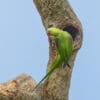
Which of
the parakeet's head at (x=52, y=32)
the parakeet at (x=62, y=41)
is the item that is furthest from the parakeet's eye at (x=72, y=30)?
the parakeet's head at (x=52, y=32)

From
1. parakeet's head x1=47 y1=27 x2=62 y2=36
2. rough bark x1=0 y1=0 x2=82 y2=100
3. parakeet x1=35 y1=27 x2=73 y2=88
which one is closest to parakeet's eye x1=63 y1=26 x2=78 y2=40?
rough bark x1=0 y1=0 x2=82 y2=100

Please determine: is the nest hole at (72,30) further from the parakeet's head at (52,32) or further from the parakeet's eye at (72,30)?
the parakeet's head at (52,32)

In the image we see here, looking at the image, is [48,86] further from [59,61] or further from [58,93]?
[59,61]

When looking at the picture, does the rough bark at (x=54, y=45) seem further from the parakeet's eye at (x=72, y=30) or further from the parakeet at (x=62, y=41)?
the parakeet at (x=62, y=41)

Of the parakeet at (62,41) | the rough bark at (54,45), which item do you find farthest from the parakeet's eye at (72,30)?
the parakeet at (62,41)

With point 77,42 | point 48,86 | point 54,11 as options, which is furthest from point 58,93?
point 54,11

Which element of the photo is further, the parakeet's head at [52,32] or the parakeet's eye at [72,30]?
the parakeet's eye at [72,30]

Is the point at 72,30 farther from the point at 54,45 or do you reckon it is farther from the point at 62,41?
the point at 62,41

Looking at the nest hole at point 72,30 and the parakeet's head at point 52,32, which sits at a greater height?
the parakeet's head at point 52,32

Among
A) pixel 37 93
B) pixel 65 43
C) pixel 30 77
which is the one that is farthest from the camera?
pixel 30 77

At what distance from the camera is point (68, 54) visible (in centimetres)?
102

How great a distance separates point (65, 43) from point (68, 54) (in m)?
0.05

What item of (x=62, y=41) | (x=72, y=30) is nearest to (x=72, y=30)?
(x=72, y=30)

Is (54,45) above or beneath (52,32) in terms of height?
beneath
